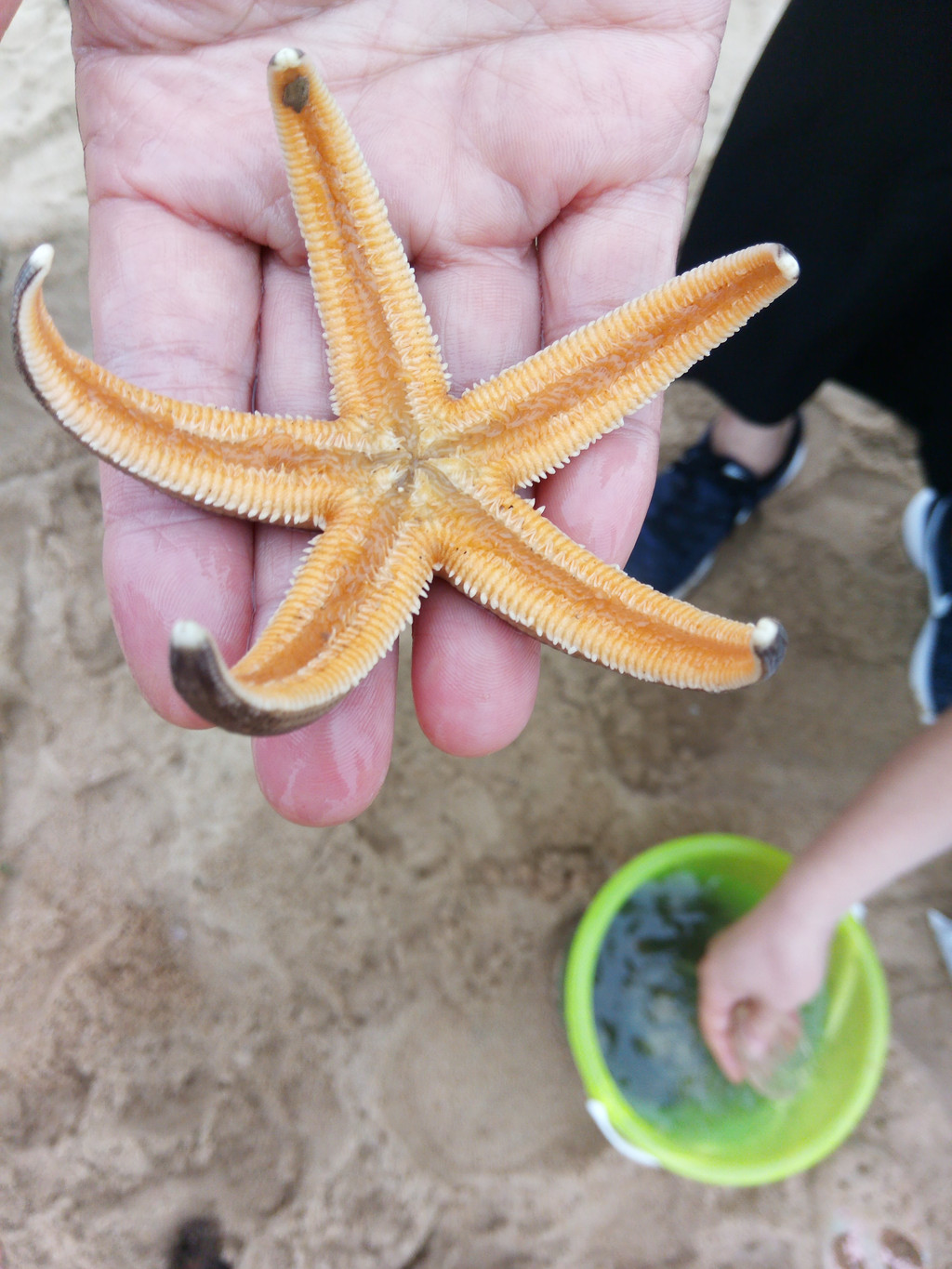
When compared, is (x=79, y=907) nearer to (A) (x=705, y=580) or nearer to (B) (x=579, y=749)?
(B) (x=579, y=749)

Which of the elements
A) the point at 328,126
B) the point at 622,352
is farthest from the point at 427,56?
the point at 622,352

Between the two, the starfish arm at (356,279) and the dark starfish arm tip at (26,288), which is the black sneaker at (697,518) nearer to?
the starfish arm at (356,279)

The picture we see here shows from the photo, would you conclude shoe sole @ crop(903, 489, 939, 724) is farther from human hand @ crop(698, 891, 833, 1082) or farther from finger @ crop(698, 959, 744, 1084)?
finger @ crop(698, 959, 744, 1084)

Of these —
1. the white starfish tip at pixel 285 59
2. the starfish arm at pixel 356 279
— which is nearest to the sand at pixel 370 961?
the starfish arm at pixel 356 279

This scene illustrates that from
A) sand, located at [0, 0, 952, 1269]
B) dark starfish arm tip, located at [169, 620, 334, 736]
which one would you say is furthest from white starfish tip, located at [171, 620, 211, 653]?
sand, located at [0, 0, 952, 1269]

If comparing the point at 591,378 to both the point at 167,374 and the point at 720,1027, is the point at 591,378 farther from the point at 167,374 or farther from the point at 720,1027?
the point at 720,1027
